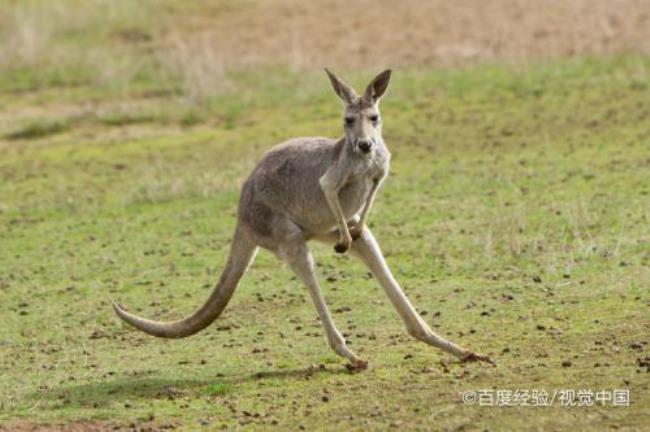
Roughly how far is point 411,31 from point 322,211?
12699 millimetres

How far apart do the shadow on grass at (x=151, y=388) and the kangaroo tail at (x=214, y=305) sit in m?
0.39

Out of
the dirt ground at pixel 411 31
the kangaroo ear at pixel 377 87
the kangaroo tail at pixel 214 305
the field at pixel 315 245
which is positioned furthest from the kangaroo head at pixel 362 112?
the dirt ground at pixel 411 31

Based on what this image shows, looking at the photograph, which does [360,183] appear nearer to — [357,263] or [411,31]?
[357,263]

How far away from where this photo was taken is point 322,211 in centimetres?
839

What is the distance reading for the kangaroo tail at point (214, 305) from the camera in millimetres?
8586

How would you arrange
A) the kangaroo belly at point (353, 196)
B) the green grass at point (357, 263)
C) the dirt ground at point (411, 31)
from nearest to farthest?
the green grass at point (357, 263)
the kangaroo belly at point (353, 196)
the dirt ground at point (411, 31)

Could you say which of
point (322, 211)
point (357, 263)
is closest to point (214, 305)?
point (322, 211)

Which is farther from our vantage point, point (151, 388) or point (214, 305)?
point (214, 305)

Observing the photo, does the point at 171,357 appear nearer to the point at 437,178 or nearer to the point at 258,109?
the point at 437,178

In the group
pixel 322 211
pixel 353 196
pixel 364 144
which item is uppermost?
pixel 364 144

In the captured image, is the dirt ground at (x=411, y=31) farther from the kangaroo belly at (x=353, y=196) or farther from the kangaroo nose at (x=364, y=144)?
the kangaroo nose at (x=364, y=144)

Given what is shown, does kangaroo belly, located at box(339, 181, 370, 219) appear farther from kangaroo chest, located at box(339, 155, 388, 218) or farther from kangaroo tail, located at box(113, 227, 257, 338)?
kangaroo tail, located at box(113, 227, 257, 338)

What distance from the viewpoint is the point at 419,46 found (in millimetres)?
20047

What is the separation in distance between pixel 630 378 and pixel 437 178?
6.19m
